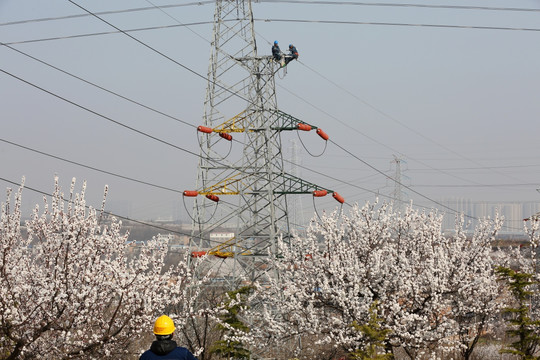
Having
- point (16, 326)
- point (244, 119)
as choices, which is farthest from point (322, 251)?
point (16, 326)

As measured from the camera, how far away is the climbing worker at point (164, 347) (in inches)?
288

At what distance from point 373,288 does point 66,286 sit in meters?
10.5

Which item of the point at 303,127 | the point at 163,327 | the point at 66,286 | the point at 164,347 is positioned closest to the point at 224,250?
the point at 303,127

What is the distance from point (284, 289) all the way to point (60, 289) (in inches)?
372

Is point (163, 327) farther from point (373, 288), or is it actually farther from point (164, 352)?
point (373, 288)

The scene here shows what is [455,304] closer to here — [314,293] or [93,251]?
[314,293]

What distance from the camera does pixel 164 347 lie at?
24.1 ft

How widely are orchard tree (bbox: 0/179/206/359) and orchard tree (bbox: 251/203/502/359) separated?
240 inches

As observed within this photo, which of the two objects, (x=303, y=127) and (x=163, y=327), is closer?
(x=163, y=327)

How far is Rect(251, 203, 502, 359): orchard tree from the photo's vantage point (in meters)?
17.5

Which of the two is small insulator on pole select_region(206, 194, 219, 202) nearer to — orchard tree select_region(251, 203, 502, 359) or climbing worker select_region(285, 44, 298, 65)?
orchard tree select_region(251, 203, 502, 359)

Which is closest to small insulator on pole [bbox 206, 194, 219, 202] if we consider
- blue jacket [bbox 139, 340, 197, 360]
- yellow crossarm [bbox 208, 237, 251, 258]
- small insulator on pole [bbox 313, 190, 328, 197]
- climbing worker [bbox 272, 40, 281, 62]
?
yellow crossarm [bbox 208, 237, 251, 258]

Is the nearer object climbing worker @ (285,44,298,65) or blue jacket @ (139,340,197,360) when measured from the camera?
blue jacket @ (139,340,197,360)

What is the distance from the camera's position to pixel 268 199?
76.6ft
